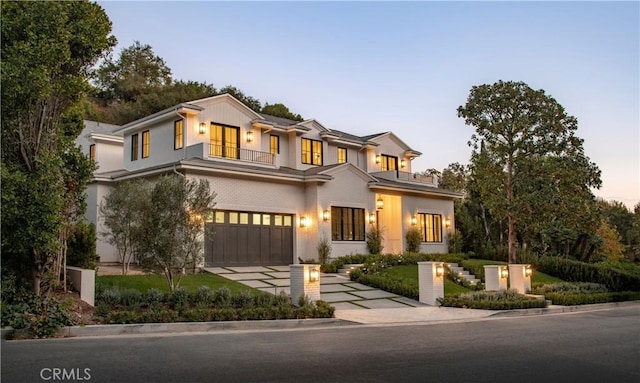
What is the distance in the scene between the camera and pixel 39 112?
1203 centimetres

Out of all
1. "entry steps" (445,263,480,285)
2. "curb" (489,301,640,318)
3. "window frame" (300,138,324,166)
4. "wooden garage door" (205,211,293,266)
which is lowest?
"curb" (489,301,640,318)

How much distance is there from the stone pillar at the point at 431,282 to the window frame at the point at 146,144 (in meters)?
14.4

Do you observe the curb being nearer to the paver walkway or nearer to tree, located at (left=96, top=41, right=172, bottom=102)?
the paver walkway

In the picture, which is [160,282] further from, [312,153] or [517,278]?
[312,153]

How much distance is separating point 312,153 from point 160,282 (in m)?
13.7

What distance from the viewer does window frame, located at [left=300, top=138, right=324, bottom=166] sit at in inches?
1087

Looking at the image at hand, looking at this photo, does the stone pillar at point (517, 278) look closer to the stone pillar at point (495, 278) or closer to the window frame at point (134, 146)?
the stone pillar at point (495, 278)

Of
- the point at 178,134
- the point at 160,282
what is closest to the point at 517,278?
the point at 160,282

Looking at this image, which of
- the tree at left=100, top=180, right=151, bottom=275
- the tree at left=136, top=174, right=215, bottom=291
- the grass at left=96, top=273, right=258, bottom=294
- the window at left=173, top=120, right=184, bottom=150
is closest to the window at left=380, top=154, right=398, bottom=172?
the window at left=173, top=120, right=184, bottom=150

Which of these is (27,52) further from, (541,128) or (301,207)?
(541,128)

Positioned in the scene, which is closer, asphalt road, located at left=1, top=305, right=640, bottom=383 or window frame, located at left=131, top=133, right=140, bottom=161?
asphalt road, located at left=1, top=305, right=640, bottom=383

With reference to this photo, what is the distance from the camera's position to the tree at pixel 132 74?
5291cm

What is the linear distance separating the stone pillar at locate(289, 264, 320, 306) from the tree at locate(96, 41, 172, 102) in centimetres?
3976

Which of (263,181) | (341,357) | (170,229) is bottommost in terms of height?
(341,357)
